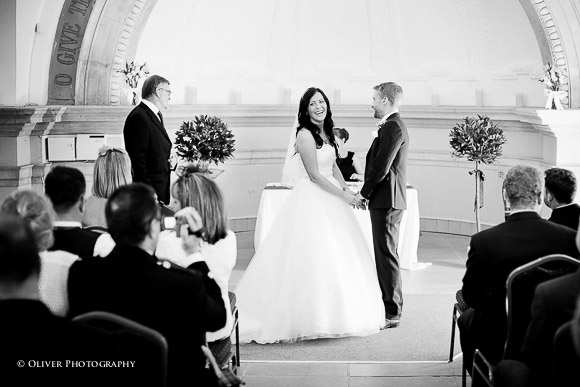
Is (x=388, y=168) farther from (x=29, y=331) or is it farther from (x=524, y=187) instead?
(x=29, y=331)

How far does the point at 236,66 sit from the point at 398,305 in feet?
17.4

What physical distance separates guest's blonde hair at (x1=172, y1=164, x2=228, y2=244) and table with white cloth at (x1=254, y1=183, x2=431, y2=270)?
4038 mm

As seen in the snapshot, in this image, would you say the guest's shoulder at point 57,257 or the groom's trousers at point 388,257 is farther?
the groom's trousers at point 388,257

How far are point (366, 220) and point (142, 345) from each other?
5.31 metres

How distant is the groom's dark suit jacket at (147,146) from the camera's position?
246 inches

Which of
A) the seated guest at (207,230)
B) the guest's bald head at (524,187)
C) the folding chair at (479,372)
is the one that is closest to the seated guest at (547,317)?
the folding chair at (479,372)

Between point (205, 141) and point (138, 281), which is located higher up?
point (205, 141)

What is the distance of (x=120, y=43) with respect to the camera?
8984 millimetres

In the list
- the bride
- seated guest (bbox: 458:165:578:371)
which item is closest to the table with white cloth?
the bride

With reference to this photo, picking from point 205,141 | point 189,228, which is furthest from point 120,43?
point 189,228

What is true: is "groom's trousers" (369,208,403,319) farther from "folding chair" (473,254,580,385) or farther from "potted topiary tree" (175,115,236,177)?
"potted topiary tree" (175,115,236,177)

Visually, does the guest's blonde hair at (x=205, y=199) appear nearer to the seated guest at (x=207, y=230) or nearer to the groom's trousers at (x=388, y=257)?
the seated guest at (x=207, y=230)

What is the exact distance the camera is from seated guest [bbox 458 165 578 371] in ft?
12.4

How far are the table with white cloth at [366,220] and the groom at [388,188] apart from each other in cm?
169
